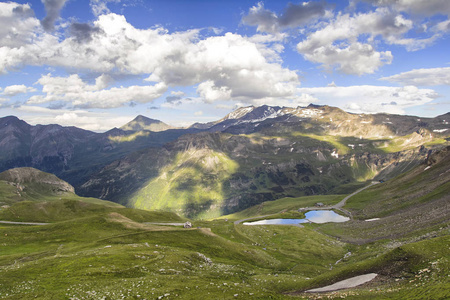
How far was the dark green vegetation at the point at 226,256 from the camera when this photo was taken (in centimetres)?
3866

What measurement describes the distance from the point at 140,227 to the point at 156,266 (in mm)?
62733

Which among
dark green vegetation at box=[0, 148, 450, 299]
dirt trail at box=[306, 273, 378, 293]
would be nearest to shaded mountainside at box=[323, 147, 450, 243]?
dark green vegetation at box=[0, 148, 450, 299]

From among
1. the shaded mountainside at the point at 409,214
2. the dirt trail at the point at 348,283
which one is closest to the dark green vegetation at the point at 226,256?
the shaded mountainside at the point at 409,214

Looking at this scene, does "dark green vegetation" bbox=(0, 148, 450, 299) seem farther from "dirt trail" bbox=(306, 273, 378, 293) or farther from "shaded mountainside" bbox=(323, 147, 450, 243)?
"dirt trail" bbox=(306, 273, 378, 293)


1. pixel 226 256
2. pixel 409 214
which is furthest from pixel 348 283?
pixel 409 214

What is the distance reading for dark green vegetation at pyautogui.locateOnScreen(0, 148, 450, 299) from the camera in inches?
1522

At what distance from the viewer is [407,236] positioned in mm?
103438

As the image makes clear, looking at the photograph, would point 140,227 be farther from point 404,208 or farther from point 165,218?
point 404,208

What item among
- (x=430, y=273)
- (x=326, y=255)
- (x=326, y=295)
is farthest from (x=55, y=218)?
(x=430, y=273)

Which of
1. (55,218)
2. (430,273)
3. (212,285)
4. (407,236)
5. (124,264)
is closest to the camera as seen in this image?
(430,273)

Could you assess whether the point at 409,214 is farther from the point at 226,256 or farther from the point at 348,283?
the point at 348,283

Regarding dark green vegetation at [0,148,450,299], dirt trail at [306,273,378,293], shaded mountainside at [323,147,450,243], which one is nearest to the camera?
dark green vegetation at [0,148,450,299]

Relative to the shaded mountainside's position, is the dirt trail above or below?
above

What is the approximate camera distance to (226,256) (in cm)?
8850
